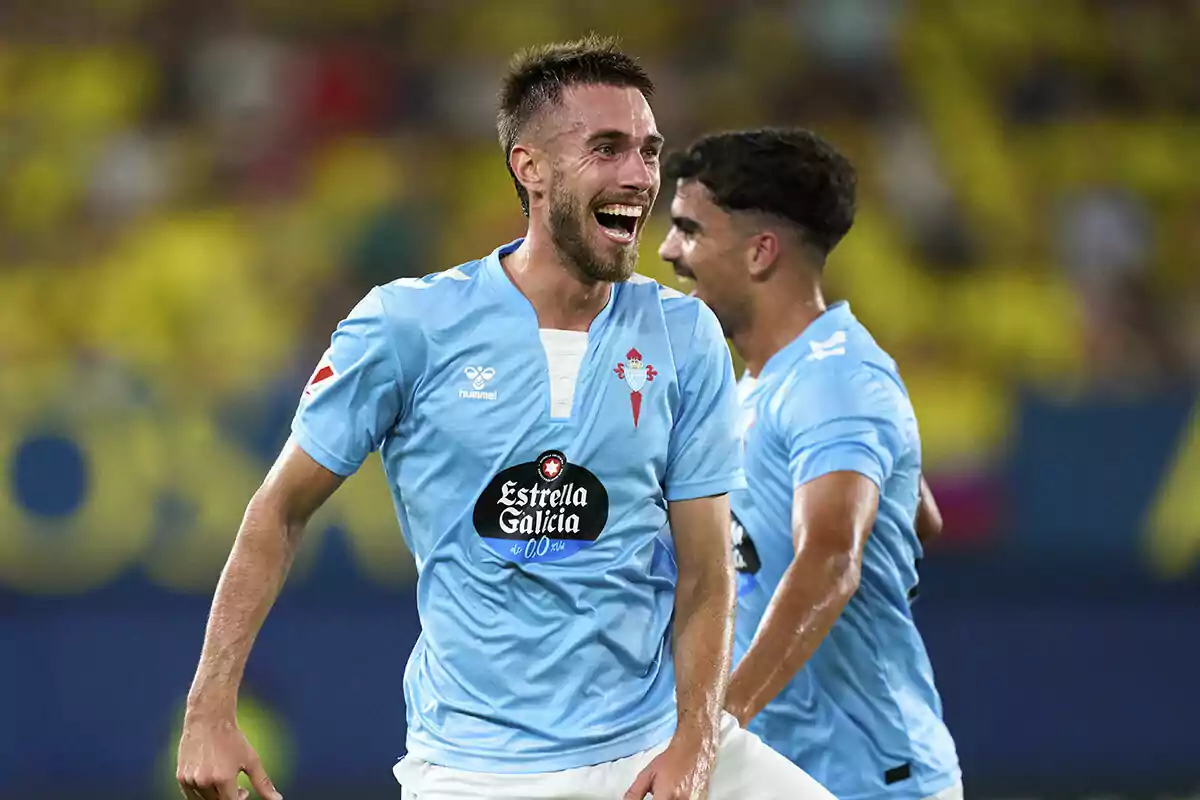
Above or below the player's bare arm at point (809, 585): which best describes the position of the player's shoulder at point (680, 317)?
above

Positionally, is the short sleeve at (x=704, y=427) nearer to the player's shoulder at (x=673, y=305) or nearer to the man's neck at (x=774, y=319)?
the player's shoulder at (x=673, y=305)

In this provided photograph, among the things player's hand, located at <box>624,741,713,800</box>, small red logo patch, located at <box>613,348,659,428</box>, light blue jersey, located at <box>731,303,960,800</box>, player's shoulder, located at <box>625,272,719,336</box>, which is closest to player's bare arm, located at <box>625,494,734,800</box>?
player's hand, located at <box>624,741,713,800</box>

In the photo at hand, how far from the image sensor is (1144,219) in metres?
11.1

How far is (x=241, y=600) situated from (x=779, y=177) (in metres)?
2.13

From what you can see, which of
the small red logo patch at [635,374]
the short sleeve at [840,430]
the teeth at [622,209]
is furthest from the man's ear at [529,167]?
the short sleeve at [840,430]

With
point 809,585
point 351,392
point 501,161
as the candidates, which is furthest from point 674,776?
point 501,161

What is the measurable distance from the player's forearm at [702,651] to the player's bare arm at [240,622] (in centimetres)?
73

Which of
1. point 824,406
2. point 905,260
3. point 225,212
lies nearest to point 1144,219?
point 905,260

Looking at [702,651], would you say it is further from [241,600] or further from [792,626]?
[241,600]

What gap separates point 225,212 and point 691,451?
24.7 feet

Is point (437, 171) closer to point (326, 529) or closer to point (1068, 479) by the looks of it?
point (326, 529)

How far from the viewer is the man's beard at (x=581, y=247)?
3.28 m

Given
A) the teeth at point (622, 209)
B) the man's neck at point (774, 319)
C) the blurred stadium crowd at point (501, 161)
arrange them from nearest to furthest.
Answer: the teeth at point (622, 209), the man's neck at point (774, 319), the blurred stadium crowd at point (501, 161)

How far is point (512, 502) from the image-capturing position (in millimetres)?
3178
